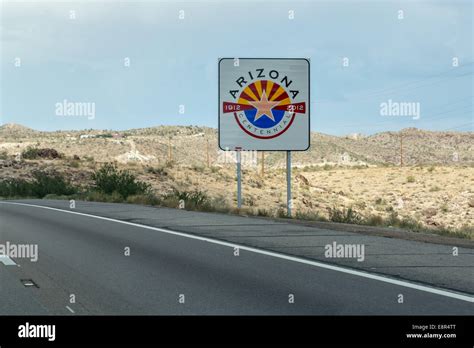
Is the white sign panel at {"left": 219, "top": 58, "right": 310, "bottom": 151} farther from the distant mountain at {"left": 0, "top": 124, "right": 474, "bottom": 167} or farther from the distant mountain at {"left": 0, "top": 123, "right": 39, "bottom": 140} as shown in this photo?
the distant mountain at {"left": 0, "top": 123, "right": 39, "bottom": 140}

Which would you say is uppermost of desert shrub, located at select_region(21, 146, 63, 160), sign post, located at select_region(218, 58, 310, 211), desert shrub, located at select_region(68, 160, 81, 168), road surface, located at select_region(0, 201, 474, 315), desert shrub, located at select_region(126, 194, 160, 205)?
sign post, located at select_region(218, 58, 310, 211)

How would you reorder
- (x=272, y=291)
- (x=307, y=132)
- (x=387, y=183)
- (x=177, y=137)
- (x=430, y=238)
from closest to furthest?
(x=272, y=291) → (x=430, y=238) → (x=307, y=132) → (x=387, y=183) → (x=177, y=137)

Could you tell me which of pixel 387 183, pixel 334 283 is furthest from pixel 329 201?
pixel 334 283

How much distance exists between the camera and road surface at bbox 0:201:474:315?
8242mm

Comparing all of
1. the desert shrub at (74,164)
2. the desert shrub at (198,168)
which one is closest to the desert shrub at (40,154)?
the desert shrub at (74,164)

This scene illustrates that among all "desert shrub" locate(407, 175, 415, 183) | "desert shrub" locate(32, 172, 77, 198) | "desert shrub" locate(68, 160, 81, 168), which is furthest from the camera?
"desert shrub" locate(407, 175, 415, 183)

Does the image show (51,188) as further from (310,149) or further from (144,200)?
(310,149)

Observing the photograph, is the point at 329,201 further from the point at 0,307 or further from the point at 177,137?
the point at 177,137

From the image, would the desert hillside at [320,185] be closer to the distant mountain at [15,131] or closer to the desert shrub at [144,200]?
the desert shrub at [144,200]

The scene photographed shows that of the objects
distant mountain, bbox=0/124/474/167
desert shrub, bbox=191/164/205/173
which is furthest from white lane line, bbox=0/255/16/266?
distant mountain, bbox=0/124/474/167

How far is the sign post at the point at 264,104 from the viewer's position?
2527 centimetres

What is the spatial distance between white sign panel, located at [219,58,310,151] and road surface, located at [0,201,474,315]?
1148 cm

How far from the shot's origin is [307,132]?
25.9 metres
